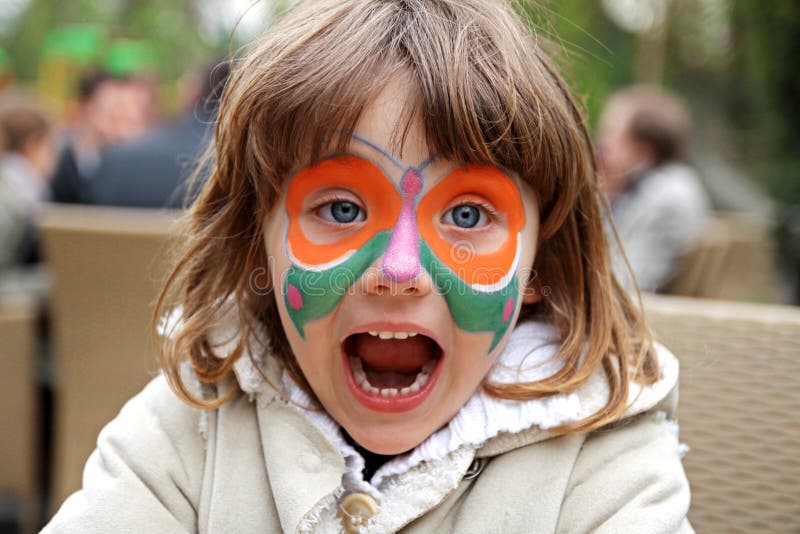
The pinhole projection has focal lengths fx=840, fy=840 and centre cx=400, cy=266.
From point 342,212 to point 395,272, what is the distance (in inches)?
6.2

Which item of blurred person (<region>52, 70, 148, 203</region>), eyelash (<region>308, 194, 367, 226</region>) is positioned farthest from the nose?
blurred person (<region>52, 70, 148, 203</region>)

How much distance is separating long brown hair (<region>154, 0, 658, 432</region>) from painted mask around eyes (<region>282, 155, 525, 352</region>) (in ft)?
0.14

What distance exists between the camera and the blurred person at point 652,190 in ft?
14.7

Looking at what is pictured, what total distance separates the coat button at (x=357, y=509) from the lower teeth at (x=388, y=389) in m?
0.18

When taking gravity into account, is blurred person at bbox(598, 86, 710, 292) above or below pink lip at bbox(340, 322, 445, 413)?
above

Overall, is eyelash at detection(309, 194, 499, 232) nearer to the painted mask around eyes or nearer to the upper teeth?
the painted mask around eyes

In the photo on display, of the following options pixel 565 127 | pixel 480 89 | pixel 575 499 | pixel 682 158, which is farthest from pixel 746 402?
pixel 682 158

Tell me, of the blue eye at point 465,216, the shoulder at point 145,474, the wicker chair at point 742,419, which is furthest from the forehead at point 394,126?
the wicker chair at point 742,419

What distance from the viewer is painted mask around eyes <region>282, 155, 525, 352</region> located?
1270mm

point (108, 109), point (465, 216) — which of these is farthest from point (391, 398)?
point (108, 109)

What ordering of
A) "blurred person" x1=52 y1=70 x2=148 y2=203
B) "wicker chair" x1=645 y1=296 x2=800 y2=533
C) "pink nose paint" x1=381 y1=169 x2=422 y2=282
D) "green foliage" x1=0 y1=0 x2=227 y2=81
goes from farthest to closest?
"green foliage" x1=0 y1=0 x2=227 y2=81 < "blurred person" x1=52 y1=70 x2=148 y2=203 < "wicker chair" x1=645 y1=296 x2=800 y2=533 < "pink nose paint" x1=381 y1=169 x2=422 y2=282

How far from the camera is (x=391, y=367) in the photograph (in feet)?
4.61

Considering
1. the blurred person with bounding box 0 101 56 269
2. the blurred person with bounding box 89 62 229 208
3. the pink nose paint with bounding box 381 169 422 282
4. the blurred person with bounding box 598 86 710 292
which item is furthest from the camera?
the blurred person with bounding box 598 86 710 292

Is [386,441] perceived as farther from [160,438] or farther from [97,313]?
[97,313]
